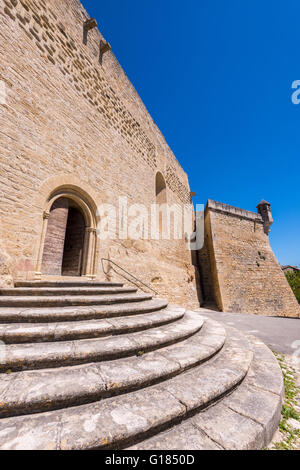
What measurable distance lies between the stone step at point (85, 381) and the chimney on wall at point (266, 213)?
1506cm

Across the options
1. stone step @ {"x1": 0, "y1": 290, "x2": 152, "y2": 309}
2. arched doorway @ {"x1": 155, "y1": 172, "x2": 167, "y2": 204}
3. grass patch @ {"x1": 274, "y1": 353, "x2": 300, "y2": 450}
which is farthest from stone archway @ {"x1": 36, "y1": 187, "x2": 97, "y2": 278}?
arched doorway @ {"x1": 155, "y1": 172, "x2": 167, "y2": 204}

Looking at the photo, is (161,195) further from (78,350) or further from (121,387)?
(121,387)

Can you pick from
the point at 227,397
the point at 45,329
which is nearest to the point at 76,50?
the point at 45,329

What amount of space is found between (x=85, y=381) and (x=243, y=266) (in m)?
12.5

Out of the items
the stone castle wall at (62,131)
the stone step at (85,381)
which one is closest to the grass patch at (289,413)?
the stone step at (85,381)

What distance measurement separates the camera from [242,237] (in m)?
13.3

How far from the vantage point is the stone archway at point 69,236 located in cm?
491

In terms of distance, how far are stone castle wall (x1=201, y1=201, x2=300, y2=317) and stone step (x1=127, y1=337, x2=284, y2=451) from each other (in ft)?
31.1

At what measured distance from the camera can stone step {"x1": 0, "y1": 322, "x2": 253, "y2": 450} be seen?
107 centimetres

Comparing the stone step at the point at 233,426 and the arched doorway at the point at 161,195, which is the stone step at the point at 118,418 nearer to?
the stone step at the point at 233,426
